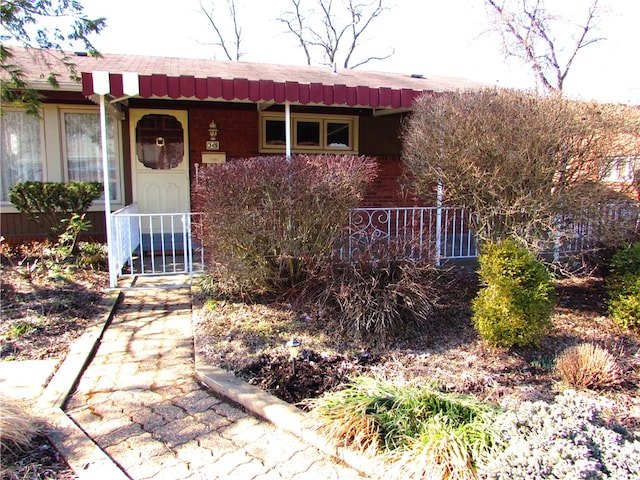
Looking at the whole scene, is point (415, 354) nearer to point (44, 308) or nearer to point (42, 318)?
point (42, 318)

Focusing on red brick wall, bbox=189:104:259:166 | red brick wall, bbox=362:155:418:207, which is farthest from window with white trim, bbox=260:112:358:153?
red brick wall, bbox=362:155:418:207

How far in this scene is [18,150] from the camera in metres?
8.19

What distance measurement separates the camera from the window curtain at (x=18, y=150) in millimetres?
8102

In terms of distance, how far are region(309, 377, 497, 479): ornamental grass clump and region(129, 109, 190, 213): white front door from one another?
21.7 ft

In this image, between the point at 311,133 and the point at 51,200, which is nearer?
the point at 51,200

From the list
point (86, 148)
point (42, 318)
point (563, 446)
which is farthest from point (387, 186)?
point (563, 446)

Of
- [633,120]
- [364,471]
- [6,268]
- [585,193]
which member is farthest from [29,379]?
[633,120]

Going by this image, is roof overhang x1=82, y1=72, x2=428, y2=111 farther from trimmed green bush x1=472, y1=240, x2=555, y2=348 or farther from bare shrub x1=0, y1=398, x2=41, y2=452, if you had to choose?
bare shrub x1=0, y1=398, x2=41, y2=452

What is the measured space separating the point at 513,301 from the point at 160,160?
694 cm

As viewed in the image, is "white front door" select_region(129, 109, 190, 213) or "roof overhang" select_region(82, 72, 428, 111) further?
"white front door" select_region(129, 109, 190, 213)

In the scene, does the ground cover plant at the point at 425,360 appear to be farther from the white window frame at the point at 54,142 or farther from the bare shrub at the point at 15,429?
the white window frame at the point at 54,142

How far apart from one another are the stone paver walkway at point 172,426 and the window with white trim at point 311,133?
568cm

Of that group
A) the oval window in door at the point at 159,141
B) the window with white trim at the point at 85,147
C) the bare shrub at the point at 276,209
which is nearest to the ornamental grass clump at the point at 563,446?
the bare shrub at the point at 276,209

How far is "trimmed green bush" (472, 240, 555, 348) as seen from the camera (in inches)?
156
